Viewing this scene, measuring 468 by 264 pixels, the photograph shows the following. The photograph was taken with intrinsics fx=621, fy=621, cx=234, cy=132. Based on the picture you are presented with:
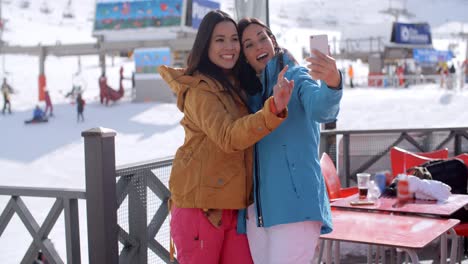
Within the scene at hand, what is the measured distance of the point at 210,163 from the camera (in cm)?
258

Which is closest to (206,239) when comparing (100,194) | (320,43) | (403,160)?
(320,43)

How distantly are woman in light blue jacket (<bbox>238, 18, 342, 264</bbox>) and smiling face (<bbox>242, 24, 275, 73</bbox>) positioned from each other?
0.05 metres

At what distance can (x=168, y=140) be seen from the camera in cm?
1858

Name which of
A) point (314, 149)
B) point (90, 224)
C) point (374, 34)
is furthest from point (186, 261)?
point (374, 34)

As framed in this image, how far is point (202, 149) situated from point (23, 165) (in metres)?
13.5

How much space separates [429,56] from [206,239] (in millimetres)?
46325

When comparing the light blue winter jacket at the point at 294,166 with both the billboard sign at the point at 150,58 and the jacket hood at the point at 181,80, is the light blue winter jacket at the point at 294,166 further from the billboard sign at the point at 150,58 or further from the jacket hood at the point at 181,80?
the billboard sign at the point at 150,58

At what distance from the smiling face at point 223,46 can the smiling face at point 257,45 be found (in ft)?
0.22

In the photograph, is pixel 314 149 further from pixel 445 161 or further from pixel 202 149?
pixel 445 161

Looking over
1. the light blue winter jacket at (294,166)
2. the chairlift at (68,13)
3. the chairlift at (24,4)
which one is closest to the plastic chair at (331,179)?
the light blue winter jacket at (294,166)

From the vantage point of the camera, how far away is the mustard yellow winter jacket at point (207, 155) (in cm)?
251

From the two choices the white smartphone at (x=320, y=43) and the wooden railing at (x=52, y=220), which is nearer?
the white smartphone at (x=320, y=43)

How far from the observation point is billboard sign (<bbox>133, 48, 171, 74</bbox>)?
29578mm

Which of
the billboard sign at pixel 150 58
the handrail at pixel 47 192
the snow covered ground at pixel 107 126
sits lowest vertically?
the snow covered ground at pixel 107 126
